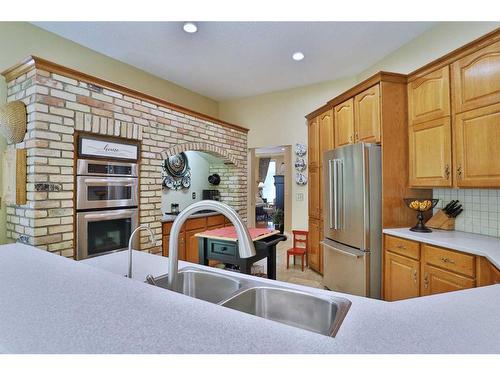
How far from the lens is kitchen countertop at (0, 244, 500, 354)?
56cm

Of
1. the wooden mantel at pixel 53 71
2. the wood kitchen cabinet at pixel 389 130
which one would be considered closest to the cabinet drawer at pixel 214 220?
A: the wooden mantel at pixel 53 71

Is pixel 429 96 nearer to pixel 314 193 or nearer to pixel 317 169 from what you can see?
pixel 317 169

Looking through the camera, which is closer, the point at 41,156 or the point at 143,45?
the point at 41,156

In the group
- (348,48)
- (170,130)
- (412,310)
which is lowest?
(412,310)

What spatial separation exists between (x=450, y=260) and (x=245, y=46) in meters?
2.96

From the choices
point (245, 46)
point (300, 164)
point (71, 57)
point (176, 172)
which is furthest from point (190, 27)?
point (300, 164)

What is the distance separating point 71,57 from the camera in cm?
302

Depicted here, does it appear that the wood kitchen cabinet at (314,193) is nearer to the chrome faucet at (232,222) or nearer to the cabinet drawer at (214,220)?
the cabinet drawer at (214,220)

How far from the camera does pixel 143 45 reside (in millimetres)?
3109

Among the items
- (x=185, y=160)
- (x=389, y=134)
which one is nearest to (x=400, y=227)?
(x=389, y=134)

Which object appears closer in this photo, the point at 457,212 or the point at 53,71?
the point at 53,71
